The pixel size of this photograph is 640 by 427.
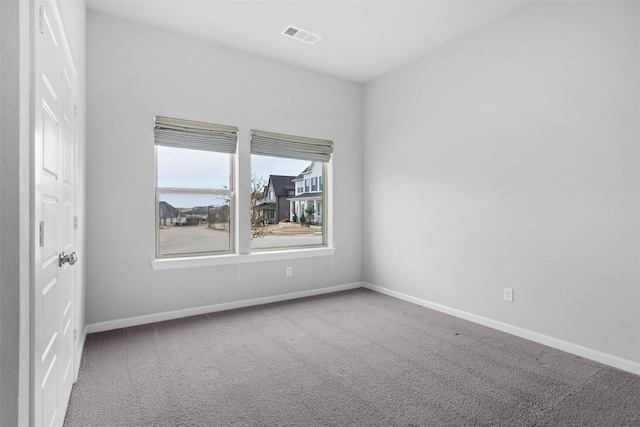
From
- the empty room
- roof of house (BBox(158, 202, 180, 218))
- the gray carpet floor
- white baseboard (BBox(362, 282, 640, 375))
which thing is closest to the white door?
the empty room

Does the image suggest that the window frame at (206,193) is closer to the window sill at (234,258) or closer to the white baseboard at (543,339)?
the window sill at (234,258)

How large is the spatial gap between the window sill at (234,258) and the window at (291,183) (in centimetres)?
20

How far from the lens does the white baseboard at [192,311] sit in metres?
3.17

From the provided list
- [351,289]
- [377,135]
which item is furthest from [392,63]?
[351,289]

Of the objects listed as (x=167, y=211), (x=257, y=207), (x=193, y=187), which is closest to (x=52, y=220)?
(x=167, y=211)

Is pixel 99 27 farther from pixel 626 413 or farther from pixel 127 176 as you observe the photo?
pixel 626 413

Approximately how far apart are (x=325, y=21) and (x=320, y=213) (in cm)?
234

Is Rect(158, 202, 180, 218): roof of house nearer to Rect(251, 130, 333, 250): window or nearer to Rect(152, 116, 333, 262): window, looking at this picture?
Rect(152, 116, 333, 262): window

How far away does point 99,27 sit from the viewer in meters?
3.11

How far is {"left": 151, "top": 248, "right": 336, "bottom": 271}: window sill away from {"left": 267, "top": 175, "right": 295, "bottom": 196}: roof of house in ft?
2.50

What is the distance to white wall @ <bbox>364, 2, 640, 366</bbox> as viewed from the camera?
2508 mm

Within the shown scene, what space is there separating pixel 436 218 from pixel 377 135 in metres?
1.47

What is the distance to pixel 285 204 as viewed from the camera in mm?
4430

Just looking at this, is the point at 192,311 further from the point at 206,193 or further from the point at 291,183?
the point at 291,183
